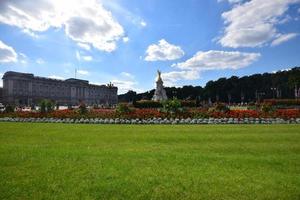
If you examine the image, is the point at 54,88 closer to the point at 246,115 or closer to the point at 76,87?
the point at 76,87

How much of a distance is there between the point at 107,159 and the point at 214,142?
4.73m

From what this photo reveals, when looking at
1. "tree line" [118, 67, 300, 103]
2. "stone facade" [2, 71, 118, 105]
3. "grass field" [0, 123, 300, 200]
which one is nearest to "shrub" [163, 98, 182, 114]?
"grass field" [0, 123, 300, 200]

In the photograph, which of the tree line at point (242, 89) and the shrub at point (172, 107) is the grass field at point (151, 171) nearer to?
the shrub at point (172, 107)

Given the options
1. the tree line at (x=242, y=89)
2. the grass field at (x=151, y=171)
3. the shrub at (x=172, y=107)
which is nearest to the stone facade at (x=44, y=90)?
the tree line at (x=242, y=89)

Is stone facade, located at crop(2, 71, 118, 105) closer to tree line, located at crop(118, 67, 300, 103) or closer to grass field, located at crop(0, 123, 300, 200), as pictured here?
tree line, located at crop(118, 67, 300, 103)

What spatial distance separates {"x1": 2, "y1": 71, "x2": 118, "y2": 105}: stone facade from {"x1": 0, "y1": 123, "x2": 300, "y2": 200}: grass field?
121 m

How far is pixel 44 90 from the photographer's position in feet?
551

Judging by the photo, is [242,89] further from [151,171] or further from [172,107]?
[151,171]

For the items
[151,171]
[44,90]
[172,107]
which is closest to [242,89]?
[44,90]

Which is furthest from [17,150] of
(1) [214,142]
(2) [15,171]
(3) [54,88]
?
(3) [54,88]

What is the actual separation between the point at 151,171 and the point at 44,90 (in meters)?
167

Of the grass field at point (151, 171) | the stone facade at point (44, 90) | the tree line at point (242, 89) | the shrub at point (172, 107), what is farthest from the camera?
the stone facade at point (44, 90)

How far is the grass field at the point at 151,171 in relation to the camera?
6.20 metres

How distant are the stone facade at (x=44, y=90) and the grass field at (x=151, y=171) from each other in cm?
12141
